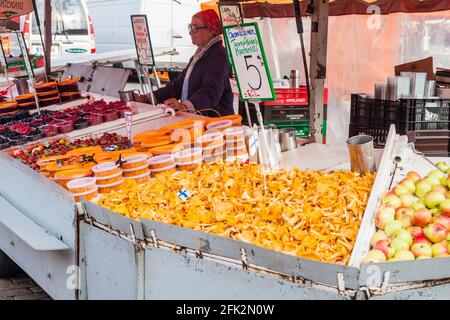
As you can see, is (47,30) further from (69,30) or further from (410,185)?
(410,185)

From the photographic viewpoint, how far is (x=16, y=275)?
494 centimetres

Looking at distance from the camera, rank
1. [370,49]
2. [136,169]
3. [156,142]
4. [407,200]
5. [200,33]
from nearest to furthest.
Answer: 1. [407,200]
2. [136,169]
3. [156,142]
4. [200,33]
5. [370,49]

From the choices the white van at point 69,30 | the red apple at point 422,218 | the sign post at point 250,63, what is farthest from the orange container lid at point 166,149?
the white van at point 69,30

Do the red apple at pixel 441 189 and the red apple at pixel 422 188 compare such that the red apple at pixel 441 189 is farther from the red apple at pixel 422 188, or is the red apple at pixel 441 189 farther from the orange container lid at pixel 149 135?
the orange container lid at pixel 149 135

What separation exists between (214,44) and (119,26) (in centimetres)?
903

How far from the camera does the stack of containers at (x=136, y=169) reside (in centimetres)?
358

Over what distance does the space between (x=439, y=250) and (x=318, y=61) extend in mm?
2401

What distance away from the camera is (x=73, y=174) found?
352 centimetres

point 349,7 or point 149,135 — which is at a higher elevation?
point 349,7

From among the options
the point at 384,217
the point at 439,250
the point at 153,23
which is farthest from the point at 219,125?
the point at 153,23

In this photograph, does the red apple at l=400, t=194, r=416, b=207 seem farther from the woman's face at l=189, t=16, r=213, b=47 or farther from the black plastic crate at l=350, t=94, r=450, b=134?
the woman's face at l=189, t=16, r=213, b=47

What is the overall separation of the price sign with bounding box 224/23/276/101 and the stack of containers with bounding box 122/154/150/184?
32.8 inches

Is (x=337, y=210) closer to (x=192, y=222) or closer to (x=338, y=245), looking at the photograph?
(x=338, y=245)
